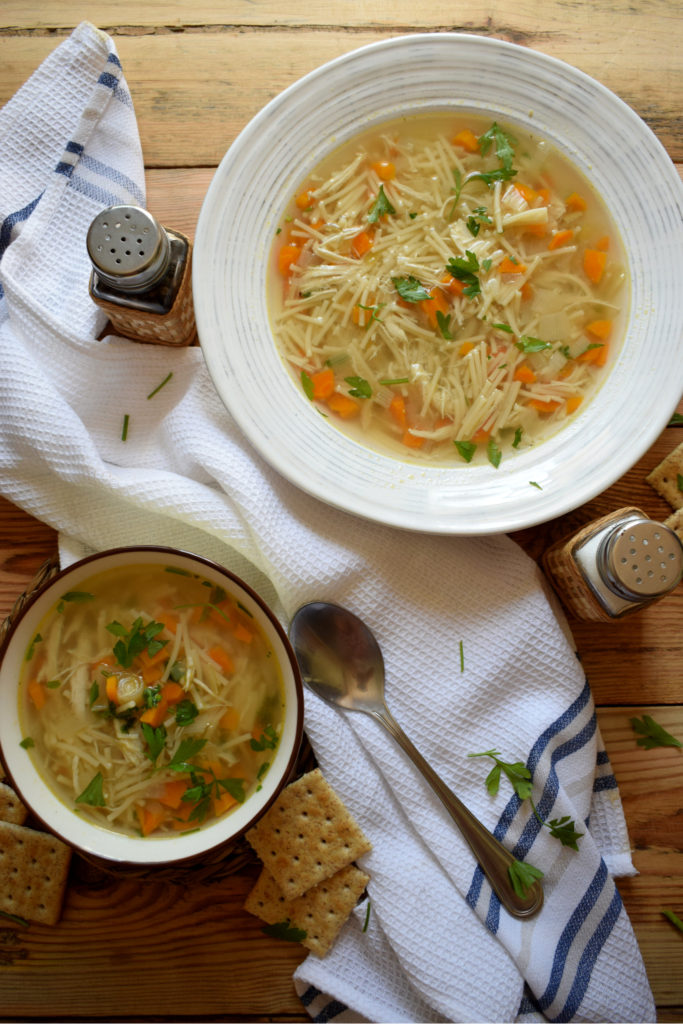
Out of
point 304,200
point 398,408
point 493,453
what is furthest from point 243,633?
point 304,200

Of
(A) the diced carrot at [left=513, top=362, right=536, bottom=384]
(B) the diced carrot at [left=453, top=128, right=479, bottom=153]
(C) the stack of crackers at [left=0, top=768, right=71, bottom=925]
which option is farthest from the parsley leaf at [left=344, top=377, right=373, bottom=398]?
(C) the stack of crackers at [left=0, top=768, right=71, bottom=925]

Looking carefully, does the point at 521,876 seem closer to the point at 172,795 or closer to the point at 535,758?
the point at 535,758

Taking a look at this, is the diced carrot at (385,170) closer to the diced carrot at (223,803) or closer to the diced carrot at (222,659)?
the diced carrot at (222,659)

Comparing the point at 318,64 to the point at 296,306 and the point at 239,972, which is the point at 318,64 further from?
the point at 239,972

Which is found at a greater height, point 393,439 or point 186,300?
point 186,300

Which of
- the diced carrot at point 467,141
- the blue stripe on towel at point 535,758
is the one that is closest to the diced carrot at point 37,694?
the blue stripe on towel at point 535,758

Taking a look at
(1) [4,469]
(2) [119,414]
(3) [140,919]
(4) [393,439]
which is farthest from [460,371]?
(3) [140,919]
